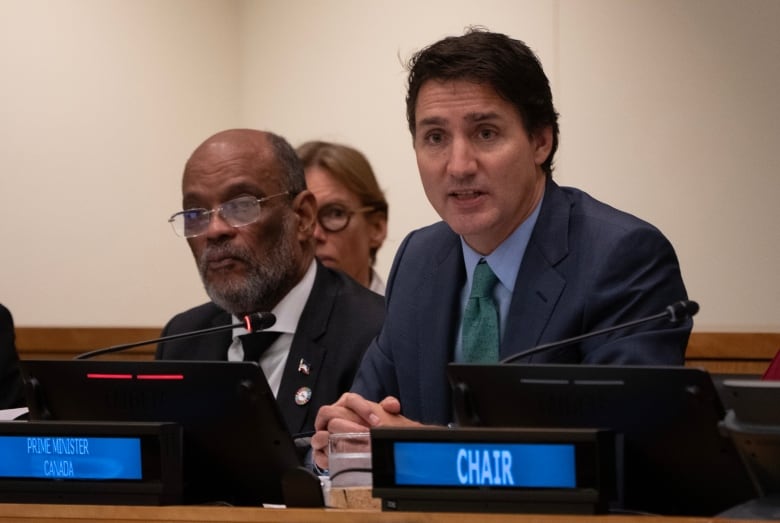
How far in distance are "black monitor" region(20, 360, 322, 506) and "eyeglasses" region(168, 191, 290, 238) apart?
112 cm

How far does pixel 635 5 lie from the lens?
14.9 feet

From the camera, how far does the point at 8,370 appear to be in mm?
3160

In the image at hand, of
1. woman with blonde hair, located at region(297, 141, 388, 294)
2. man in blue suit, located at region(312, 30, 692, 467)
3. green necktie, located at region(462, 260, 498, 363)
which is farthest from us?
woman with blonde hair, located at region(297, 141, 388, 294)

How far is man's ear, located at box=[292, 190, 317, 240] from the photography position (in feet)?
10.9

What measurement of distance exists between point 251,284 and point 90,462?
130 centimetres

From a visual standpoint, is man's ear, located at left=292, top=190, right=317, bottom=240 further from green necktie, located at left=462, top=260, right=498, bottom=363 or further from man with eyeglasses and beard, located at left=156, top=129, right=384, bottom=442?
green necktie, located at left=462, top=260, right=498, bottom=363

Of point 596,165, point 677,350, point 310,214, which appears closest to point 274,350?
point 310,214

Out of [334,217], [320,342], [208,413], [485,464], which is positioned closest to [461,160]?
[320,342]

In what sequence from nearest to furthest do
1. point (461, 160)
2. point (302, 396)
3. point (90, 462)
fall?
point (90, 462) < point (461, 160) < point (302, 396)

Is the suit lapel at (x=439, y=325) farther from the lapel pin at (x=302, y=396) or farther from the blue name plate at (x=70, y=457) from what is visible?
the blue name plate at (x=70, y=457)

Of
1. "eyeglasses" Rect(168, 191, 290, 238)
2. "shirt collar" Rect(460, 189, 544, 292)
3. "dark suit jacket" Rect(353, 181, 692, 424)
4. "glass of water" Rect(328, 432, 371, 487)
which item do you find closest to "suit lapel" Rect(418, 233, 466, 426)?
"dark suit jacket" Rect(353, 181, 692, 424)

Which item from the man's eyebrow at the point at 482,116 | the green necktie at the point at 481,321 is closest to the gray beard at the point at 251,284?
the green necktie at the point at 481,321

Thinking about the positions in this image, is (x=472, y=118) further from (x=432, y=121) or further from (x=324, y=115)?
(x=324, y=115)

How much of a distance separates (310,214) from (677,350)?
133 centimetres
